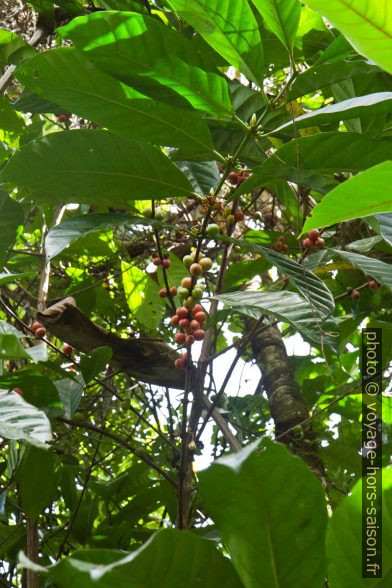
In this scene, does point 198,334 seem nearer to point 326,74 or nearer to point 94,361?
point 94,361

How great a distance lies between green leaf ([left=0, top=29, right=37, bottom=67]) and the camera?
5.80 feet

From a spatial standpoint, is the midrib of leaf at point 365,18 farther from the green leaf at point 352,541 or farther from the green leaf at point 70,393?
the green leaf at point 70,393

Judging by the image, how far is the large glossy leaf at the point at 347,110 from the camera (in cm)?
95

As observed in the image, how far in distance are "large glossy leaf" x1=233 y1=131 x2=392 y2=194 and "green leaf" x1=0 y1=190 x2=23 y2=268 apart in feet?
1.54

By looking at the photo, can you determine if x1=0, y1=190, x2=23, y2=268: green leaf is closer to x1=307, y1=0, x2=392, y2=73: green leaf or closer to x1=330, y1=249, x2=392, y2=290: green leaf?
x1=330, y1=249, x2=392, y2=290: green leaf

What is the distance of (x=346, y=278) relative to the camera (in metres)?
2.02

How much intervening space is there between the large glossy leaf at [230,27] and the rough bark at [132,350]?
0.59 meters

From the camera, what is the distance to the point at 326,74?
3.92 ft

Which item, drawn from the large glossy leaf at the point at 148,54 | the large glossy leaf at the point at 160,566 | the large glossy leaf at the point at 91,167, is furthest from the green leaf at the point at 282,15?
the large glossy leaf at the point at 160,566

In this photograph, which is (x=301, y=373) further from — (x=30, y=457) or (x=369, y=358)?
(x=30, y=457)

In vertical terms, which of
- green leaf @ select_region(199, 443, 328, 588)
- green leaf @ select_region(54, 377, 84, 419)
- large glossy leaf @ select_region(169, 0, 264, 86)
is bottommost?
green leaf @ select_region(199, 443, 328, 588)

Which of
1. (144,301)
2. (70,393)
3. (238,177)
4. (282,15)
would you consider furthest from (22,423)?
(144,301)

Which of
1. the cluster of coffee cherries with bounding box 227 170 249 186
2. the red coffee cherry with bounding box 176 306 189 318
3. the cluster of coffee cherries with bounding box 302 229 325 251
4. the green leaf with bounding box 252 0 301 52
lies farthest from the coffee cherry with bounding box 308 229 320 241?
the green leaf with bounding box 252 0 301 52

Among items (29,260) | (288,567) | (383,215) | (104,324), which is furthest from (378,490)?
(104,324)
